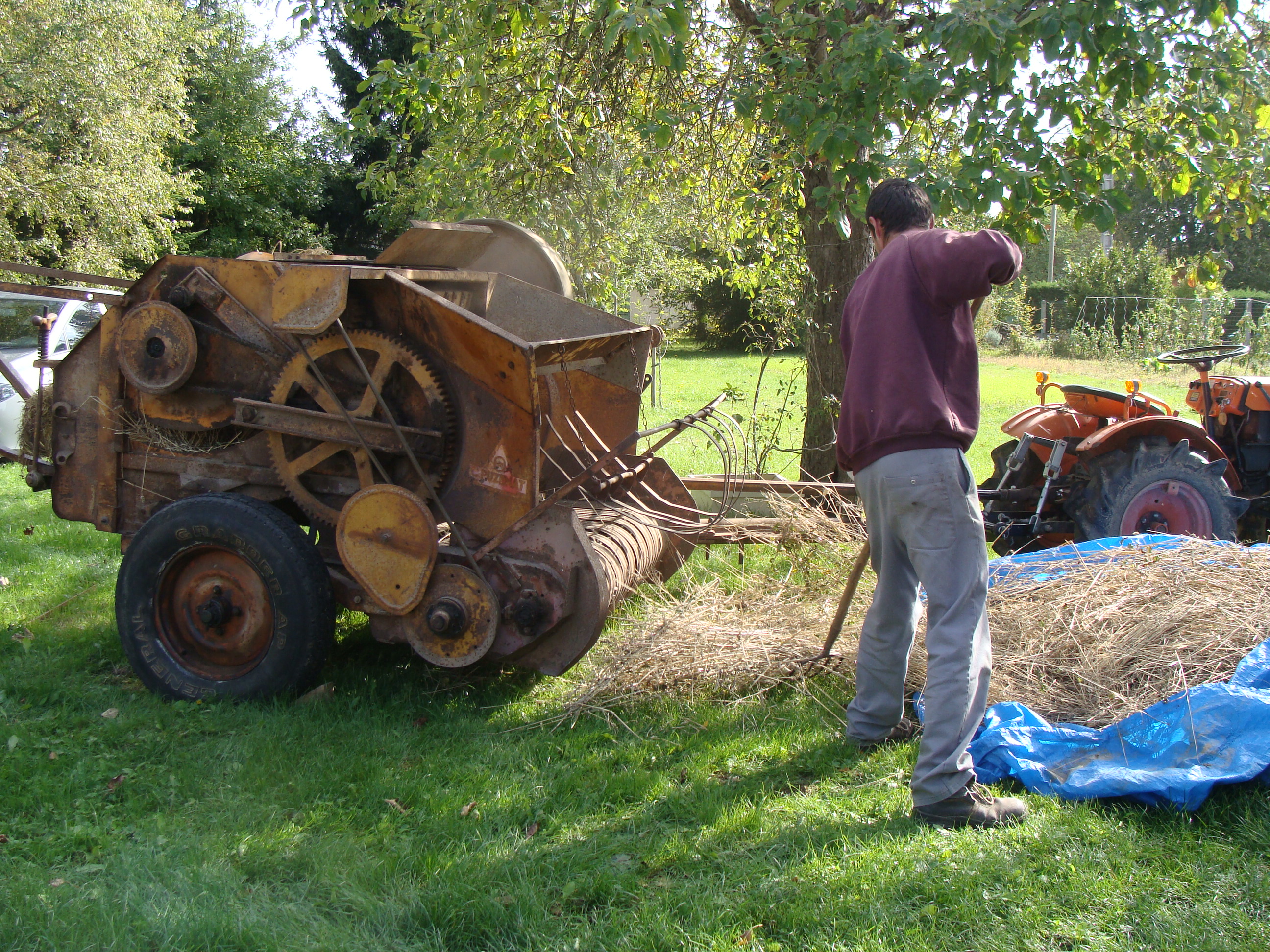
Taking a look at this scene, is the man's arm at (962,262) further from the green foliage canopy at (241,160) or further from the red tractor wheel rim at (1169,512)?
the green foliage canopy at (241,160)

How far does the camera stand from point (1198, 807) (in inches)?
124

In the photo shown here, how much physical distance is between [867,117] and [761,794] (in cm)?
295

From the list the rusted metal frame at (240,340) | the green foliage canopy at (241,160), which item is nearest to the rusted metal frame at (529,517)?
the rusted metal frame at (240,340)

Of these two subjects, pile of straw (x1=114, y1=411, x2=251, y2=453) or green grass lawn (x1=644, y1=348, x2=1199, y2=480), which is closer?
pile of straw (x1=114, y1=411, x2=251, y2=453)

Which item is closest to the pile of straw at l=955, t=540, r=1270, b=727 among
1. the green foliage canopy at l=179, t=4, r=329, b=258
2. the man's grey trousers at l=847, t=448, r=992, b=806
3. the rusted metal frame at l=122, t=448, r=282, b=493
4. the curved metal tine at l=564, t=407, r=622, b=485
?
the man's grey trousers at l=847, t=448, r=992, b=806

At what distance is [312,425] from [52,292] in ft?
5.03

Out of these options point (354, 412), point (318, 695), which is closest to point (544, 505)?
point (354, 412)

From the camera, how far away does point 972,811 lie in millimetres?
3172

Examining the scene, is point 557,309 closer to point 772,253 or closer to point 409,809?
point 409,809

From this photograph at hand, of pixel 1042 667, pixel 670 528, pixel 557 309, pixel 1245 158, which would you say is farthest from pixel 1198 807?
pixel 1245 158

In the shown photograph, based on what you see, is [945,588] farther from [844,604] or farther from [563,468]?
[563,468]

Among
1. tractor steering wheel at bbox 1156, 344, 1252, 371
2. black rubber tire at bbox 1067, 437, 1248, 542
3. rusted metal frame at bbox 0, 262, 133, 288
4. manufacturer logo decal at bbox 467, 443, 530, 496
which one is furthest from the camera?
tractor steering wheel at bbox 1156, 344, 1252, 371

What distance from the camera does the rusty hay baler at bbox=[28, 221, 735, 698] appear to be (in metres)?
4.12

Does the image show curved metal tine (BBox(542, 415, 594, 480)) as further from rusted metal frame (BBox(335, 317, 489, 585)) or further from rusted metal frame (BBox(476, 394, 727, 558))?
rusted metal frame (BBox(335, 317, 489, 585))
